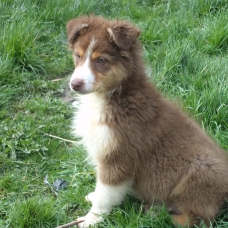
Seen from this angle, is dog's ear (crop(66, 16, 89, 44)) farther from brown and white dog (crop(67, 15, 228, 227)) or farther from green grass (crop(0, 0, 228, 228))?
green grass (crop(0, 0, 228, 228))

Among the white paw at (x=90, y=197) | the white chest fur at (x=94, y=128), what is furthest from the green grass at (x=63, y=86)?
the white chest fur at (x=94, y=128)

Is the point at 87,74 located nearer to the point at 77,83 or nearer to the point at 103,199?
the point at 77,83

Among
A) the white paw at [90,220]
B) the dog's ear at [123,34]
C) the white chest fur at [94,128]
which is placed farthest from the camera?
the white paw at [90,220]

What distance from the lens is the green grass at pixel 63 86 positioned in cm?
446

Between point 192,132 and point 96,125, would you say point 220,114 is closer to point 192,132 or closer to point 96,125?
point 192,132

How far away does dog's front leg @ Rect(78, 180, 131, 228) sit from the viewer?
4141 millimetres

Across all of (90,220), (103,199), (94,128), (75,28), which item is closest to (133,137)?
(94,128)

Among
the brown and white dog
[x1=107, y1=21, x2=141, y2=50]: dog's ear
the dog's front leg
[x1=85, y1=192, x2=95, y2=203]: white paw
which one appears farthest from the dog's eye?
[x1=85, y1=192, x2=95, y2=203]: white paw

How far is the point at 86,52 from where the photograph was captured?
3.98 m

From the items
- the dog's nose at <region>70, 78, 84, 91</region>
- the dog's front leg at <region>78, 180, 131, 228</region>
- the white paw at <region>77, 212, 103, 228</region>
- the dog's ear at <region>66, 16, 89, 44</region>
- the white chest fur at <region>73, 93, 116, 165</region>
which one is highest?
the dog's ear at <region>66, 16, 89, 44</region>

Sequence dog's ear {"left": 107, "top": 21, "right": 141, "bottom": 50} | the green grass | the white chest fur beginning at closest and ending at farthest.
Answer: dog's ear {"left": 107, "top": 21, "right": 141, "bottom": 50}
the white chest fur
the green grass

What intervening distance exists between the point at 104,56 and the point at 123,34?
0.24 m

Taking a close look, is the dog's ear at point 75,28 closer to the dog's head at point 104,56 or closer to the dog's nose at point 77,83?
the dog's head at point 104,56

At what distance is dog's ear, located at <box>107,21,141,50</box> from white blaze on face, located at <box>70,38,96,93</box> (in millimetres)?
180
